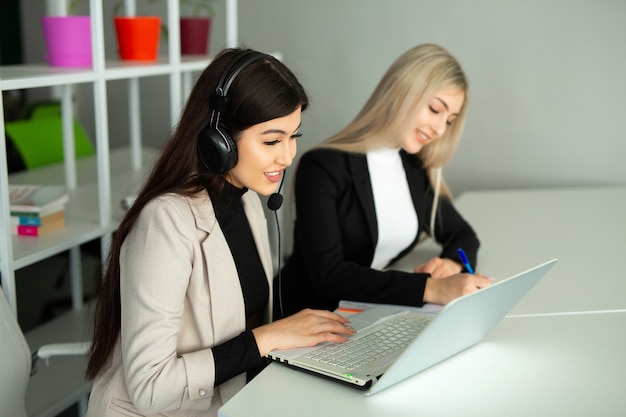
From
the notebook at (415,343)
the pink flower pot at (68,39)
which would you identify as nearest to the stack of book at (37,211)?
the pink flower pot at (68,39)

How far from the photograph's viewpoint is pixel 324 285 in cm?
185

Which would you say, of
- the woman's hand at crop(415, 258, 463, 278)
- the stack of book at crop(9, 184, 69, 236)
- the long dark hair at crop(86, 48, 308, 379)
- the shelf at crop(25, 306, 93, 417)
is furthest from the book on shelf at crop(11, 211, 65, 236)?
the woman's hand at crop(415, 258, 463, 278)

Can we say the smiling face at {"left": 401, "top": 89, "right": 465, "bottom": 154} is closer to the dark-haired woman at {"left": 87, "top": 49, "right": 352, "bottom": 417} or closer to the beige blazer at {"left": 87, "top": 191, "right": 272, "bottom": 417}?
the dark-haired woman at {"left": 87, "top": 49, "right": 352, "bottom": 417}

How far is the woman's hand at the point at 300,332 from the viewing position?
137cm

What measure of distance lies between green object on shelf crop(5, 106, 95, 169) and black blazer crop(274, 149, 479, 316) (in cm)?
150

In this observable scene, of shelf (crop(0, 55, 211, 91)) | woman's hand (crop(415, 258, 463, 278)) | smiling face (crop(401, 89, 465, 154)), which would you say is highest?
shelf (crop(0, 55, 211, 91))

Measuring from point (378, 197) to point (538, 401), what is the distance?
92cm

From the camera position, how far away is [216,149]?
4.47 feet

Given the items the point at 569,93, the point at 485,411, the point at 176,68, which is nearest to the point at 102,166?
→ the point at 176,68

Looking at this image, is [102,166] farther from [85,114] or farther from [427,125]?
[85,114]

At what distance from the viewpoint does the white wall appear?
9.33ft

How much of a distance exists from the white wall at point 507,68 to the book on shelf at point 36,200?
1.46m

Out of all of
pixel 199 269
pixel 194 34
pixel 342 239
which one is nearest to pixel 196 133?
pixel 199 269

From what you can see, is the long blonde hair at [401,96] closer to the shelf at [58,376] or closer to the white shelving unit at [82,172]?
the white shelving unit at [82,172]
